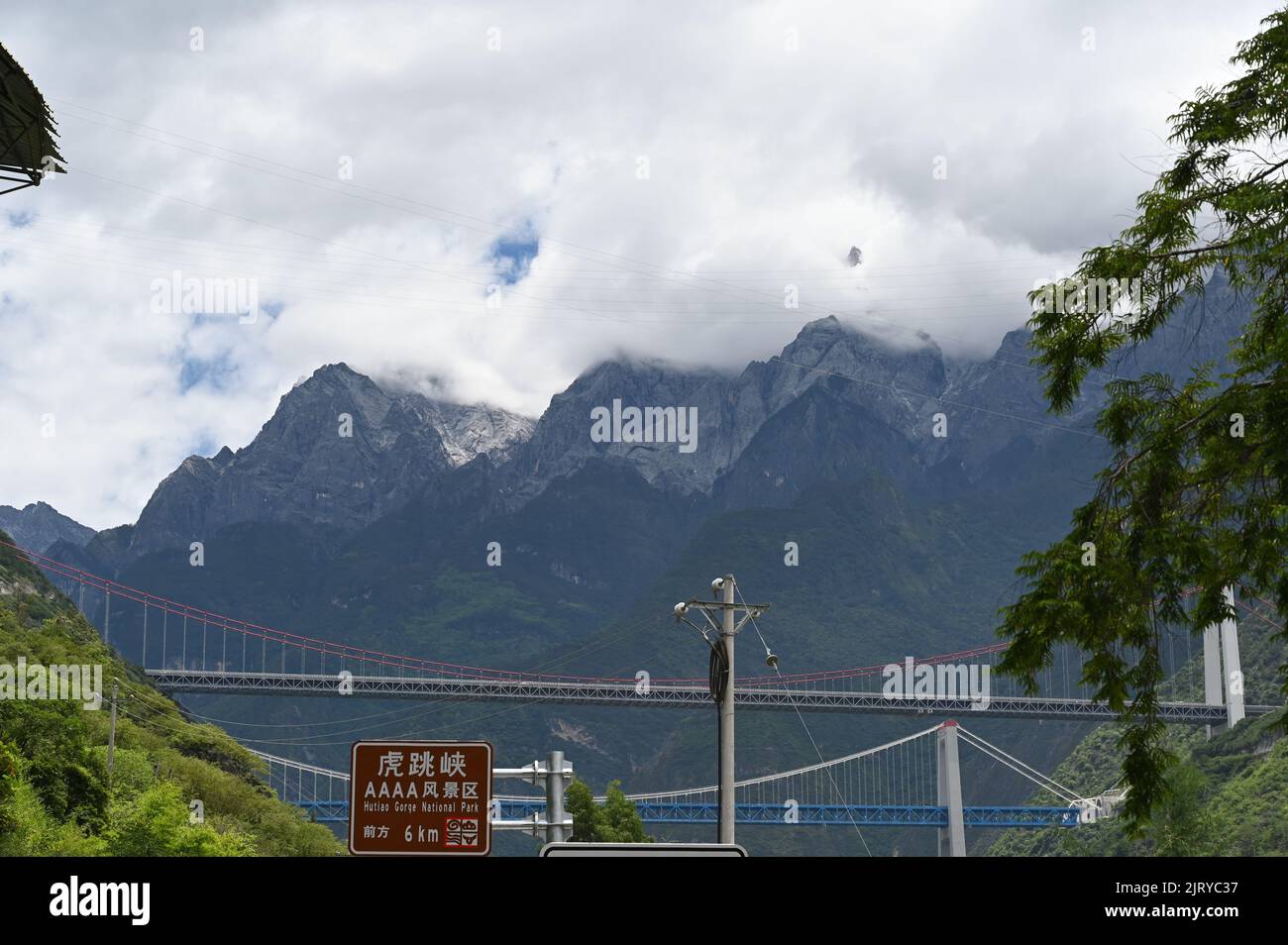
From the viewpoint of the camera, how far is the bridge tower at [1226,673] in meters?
137

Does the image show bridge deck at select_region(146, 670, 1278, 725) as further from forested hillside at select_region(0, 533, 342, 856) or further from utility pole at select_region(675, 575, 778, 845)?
utility pole at select_region(675, 575, 778, 845)

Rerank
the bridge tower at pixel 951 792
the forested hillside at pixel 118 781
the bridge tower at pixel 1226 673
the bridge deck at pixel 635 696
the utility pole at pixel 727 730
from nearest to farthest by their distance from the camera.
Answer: the utility pole at pixel 727 730, the forested hillside at pixel 118 781, the bridge tower at pixel 951 792, the bridge tower at pixel 1226 673, the bridge deck at pixel 635 696

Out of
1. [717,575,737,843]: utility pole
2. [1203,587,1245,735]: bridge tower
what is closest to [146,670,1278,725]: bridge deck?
[1203,587,1245,735]: bridge tower

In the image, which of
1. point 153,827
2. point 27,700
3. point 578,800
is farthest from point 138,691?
point 153,827

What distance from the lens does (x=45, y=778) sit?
5350 cm

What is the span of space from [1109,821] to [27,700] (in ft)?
317

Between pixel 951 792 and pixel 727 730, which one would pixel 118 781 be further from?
pixel 951 792

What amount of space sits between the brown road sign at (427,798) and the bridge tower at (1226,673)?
127 meters

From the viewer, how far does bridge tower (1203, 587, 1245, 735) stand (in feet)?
450

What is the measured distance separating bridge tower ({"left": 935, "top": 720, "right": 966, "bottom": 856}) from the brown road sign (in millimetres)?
110287

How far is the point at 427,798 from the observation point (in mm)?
18594

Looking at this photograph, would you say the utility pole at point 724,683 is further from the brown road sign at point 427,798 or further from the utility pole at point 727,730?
the brown road sign at point 427,798

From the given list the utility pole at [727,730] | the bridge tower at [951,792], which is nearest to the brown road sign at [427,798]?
the utility pole at [727,730]
